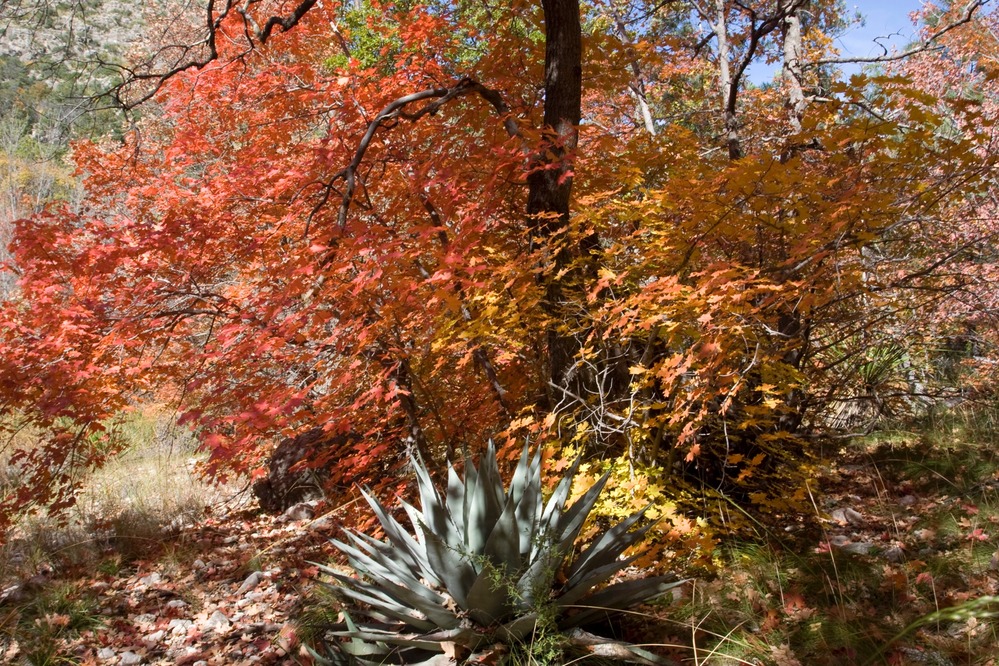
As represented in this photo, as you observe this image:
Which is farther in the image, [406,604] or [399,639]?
[406,604]

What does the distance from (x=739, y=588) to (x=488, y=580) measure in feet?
4.95

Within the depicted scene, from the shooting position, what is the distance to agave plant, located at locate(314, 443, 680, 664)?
261cm

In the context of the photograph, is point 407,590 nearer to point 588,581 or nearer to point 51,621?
point 588,581

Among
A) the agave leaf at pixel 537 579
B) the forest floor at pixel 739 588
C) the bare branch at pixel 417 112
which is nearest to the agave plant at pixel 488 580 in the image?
the agave leaf at pixel 537 579

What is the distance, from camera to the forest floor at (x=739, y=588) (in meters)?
2.74

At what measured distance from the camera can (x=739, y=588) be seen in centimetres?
333

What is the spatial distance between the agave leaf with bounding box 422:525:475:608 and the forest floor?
800mm

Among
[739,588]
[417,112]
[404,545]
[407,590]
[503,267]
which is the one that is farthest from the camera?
[417,112]

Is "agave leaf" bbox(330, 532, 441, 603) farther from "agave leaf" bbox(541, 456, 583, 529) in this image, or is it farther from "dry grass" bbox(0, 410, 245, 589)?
"dry grass" bbox(0, 410, 245, 589)

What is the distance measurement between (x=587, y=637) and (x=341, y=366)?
2.82 meters

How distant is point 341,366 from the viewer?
4.77 metres

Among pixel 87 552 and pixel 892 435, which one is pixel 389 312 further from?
pixel 892 435

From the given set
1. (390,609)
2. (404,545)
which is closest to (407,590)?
(390,609)

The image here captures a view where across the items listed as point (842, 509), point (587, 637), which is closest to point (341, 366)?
point (587, 637)
